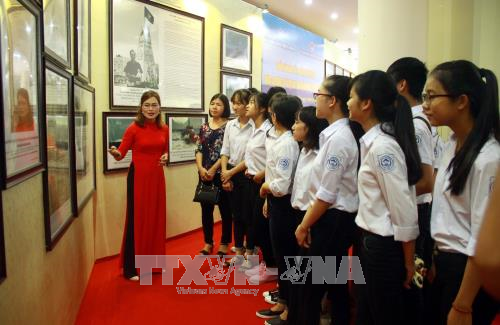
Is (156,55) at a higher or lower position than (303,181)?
higher

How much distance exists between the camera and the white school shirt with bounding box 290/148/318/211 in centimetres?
220

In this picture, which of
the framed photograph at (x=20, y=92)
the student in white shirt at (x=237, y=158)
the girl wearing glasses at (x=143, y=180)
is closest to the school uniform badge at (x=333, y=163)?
the framed photograph at (x=20, y=92)

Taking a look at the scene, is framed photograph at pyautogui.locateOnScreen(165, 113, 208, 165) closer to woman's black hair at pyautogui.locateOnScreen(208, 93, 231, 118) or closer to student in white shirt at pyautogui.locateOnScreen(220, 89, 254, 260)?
woman's black hair at pyautogui.locateOnScreen(208, 93, 231, 118)

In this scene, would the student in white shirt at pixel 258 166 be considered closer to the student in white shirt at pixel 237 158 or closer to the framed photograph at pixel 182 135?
the student in white shirt at pixel 237 158

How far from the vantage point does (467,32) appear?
3434mm

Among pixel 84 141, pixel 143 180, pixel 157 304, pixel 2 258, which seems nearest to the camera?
pixel 2 258

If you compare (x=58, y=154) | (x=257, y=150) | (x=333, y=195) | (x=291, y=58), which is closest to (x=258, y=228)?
(x=257, y=150)

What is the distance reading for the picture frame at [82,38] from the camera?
2.74 m

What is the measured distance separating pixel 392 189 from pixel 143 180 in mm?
2281

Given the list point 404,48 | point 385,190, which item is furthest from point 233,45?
point 385,190

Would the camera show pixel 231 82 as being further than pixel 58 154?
Yes

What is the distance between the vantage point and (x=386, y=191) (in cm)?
152

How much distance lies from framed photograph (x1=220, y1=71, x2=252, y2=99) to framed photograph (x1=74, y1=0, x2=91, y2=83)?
212 centimetres

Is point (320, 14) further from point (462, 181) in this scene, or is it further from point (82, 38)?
point (462, 181)
